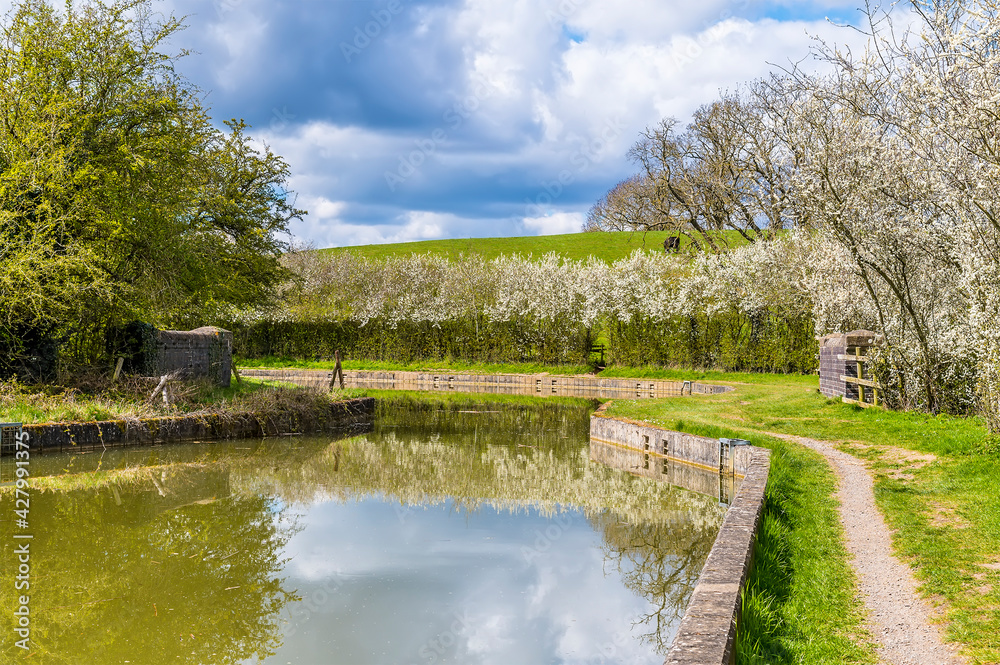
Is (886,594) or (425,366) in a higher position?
(425,366)

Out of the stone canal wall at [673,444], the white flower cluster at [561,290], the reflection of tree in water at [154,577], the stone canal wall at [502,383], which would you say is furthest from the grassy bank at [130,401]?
the white flower cluster at [561,290]

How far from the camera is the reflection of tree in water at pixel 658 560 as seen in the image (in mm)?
6164

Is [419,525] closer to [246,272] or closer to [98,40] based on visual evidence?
[98,40]

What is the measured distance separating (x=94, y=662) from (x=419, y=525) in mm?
4251

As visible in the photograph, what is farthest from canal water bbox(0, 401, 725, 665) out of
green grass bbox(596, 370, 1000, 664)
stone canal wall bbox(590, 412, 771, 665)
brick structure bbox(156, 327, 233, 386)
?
brick structure bbox(156, 327, 233, 386)

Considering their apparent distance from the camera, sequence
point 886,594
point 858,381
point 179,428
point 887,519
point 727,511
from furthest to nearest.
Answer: point 858,381
point 179,428
point 727,511
point 887,519
point 886,594

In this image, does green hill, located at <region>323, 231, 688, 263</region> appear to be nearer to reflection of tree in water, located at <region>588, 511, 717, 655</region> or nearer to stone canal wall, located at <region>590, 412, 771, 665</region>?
stone canal wall, located at <region>590, 412, 771, 665</region>

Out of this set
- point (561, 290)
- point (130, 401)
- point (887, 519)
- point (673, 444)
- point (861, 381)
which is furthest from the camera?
point (561, 290)

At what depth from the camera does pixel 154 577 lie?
269 inches

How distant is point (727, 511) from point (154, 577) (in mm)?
5691

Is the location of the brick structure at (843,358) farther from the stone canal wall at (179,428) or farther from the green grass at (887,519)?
the stone canal wall at (179,428)

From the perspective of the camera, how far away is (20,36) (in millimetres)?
16219

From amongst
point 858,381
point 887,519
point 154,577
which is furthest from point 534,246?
point 154,577

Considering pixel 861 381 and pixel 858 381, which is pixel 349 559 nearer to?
pixel 861 381
